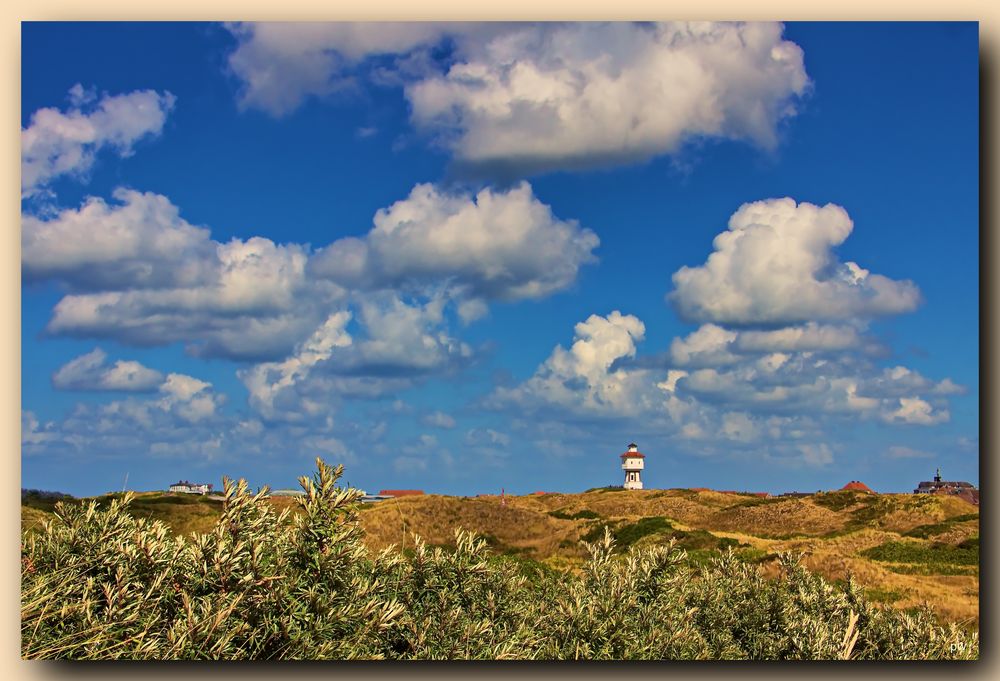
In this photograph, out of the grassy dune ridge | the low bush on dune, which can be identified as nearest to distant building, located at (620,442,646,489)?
the grassy dune ridge

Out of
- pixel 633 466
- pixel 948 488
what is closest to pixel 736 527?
pixel 948 488

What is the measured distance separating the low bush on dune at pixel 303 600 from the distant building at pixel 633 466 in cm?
5563

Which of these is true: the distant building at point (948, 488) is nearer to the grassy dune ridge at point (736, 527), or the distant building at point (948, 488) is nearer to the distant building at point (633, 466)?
the grassy dune ridge at point (736, 527)

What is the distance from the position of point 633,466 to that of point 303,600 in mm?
65012

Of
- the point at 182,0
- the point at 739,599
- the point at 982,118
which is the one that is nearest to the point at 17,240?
the point at 182,0

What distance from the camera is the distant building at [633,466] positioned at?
65.6 meters

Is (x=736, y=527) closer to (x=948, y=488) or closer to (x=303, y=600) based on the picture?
(x=948, y=488)

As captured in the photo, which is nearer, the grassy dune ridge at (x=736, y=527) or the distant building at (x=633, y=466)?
the grassy dune ridge at (x=736, y=527)

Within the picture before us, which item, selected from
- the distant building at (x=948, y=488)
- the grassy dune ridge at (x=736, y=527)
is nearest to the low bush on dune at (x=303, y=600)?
the grassy dune ridge at (x=736, y=527)

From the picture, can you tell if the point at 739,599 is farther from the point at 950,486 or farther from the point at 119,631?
the point at 950,486

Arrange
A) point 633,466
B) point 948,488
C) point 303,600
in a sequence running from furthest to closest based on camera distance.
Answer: point 633,466, point 948,488, point 303,600

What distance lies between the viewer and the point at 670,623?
8875 mm

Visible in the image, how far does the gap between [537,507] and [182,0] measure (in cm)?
3776

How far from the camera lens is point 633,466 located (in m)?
69.5
